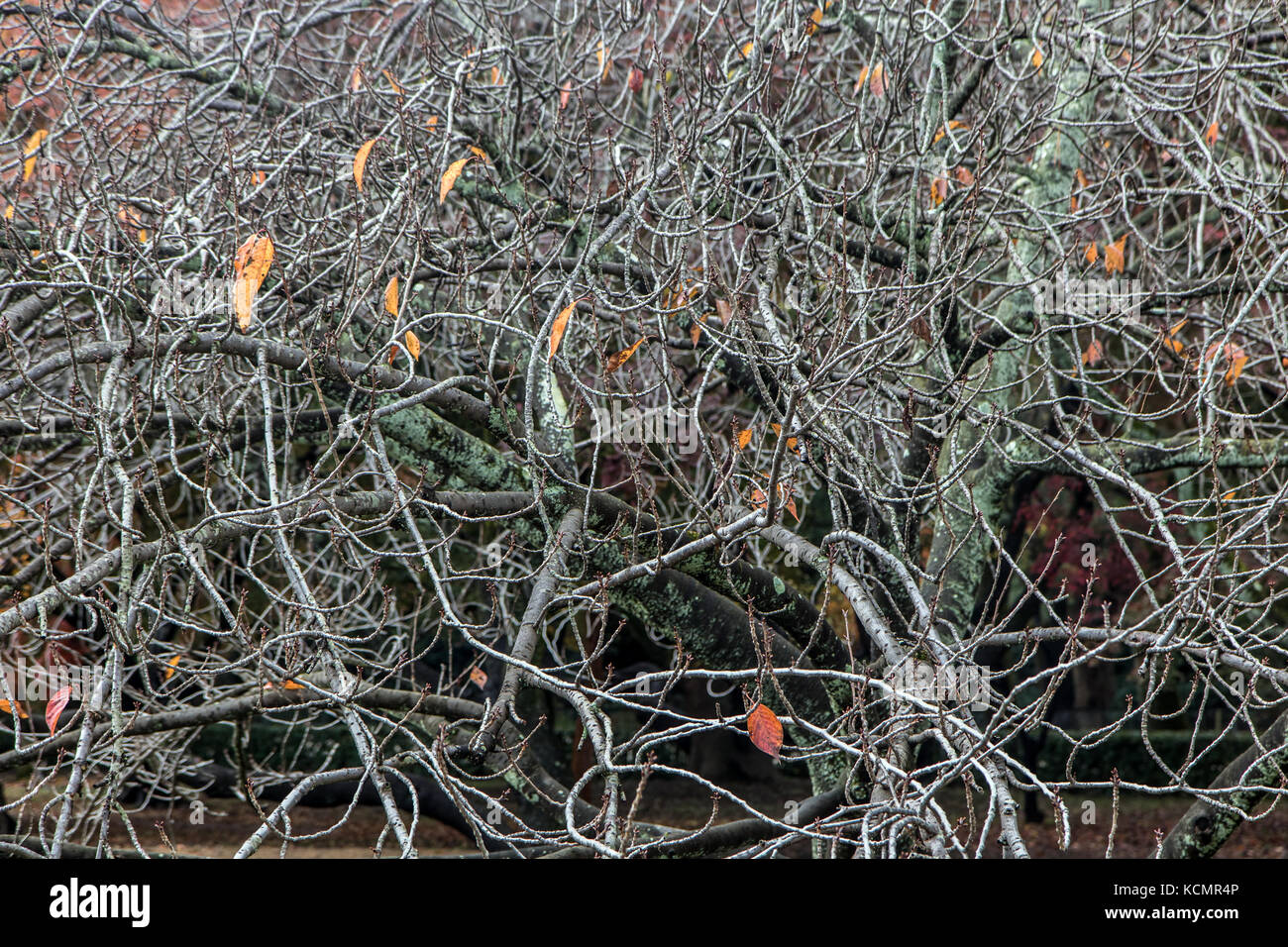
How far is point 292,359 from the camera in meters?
3.99

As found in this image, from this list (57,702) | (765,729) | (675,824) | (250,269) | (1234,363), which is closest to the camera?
(765,729)

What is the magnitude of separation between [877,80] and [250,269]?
2906 mm

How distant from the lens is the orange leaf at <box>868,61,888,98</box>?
4.82 m

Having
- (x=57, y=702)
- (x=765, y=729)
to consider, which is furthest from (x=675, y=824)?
(x=765, y=729)

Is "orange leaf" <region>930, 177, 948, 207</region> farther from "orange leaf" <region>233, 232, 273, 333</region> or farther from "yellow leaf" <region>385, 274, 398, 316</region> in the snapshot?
"orange leaf" <region>233, 232, 273, 333</region>

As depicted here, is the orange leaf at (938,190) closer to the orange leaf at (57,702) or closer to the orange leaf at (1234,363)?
the orange leaf at (1234,363)

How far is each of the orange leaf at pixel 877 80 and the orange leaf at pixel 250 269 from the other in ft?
9.16

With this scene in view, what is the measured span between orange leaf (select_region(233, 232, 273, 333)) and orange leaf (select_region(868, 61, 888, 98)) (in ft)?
9.16

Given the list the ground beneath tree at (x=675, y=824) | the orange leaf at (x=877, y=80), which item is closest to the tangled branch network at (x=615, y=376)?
the orange leaf at (x=877, y=80)

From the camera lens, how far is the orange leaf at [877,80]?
4.82 m

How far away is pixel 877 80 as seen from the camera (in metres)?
4.85

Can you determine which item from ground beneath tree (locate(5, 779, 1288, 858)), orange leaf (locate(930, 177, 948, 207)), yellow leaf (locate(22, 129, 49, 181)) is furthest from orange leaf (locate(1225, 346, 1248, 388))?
ground beneath tree (locate(5, 779, 1288, 858))

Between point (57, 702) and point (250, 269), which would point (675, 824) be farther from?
point (250, 269)

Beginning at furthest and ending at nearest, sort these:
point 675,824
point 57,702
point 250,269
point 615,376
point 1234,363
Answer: point 675,824 < point 615,376 < point 1234,363 < point 57,702 < point 250,269
